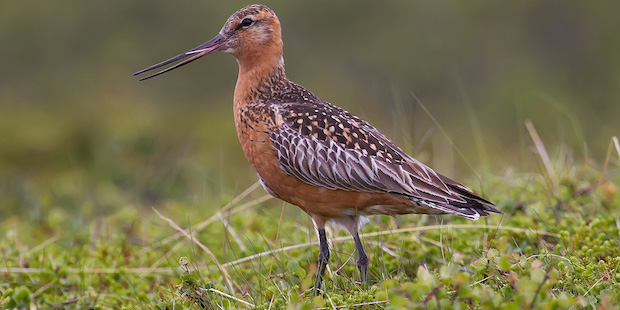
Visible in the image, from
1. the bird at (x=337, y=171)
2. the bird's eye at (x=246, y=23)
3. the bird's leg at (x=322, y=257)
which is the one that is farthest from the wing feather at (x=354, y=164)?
the bird's eye at (x=246, y=23)

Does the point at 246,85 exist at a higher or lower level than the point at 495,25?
higher

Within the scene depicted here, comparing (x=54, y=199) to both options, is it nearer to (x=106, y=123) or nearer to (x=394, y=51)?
(x=106, y=123)

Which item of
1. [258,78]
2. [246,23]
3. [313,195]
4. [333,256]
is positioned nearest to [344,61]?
[246,23]

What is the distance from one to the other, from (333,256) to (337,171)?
2.52ft

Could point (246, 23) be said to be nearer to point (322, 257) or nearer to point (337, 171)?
point (337, 171)

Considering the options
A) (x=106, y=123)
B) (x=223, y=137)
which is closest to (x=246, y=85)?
(x=106, y=123)

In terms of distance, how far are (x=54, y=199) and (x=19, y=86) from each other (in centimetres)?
761

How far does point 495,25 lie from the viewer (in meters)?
Result: 16.9

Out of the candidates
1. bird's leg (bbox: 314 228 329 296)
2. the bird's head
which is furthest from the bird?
the bird's head

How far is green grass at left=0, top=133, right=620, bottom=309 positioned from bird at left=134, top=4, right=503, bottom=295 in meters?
0.21

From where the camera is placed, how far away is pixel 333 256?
209 inches

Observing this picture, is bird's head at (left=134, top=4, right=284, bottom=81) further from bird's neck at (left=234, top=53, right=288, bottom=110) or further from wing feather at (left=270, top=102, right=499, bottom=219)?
wing feather at (left=270, top=102, right=499, bottom=219)

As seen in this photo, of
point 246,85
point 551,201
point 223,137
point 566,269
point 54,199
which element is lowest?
point 223,137

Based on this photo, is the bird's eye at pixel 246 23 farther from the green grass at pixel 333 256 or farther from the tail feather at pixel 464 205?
the tail feather at pixel 464 205
